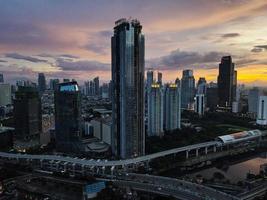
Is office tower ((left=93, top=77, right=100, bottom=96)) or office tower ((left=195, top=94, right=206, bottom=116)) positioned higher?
office tower ((left=93, top=77, right=100, bottom=96))

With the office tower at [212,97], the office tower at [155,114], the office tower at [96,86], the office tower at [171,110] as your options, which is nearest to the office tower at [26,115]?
the office tower at [155,114]

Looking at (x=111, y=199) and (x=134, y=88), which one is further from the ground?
(x=134, y=88)

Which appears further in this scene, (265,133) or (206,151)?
(265,133)

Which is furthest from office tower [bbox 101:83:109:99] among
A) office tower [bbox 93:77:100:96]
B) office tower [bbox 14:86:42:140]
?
office tower [bbox 14:86:42:140]

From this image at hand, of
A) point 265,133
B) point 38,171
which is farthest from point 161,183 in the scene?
point 265,133

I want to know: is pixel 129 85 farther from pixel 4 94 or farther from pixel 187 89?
pixel 4 94

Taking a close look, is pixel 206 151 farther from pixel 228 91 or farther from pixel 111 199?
pixel 228 91

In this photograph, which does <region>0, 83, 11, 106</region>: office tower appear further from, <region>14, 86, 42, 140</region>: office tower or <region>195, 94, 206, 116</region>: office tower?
<region>195, 94, 206, 116</region>: office tower
